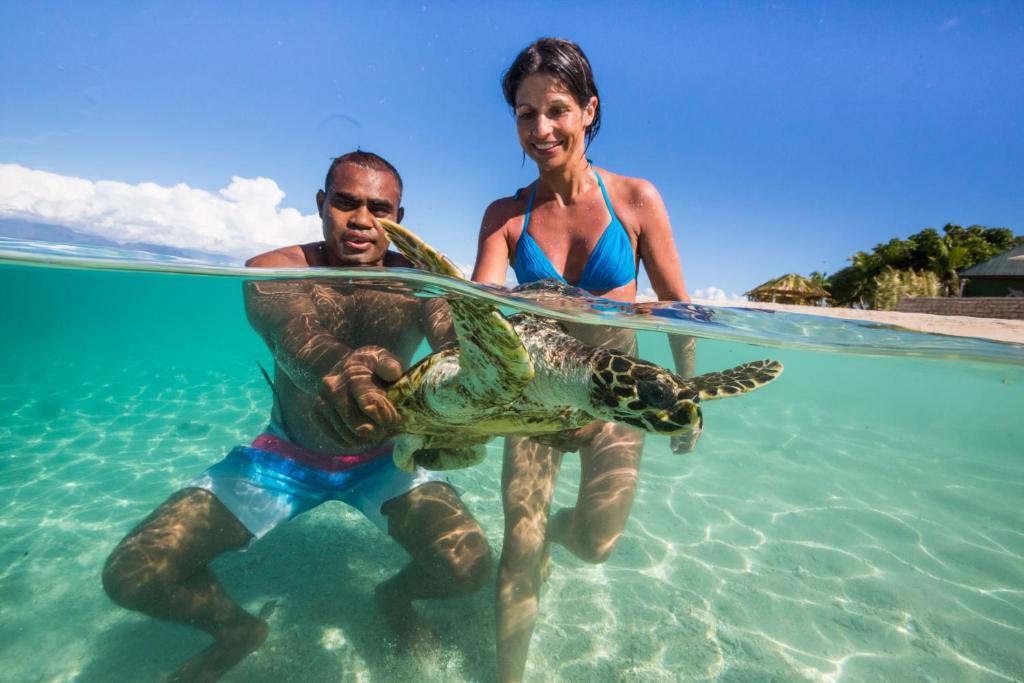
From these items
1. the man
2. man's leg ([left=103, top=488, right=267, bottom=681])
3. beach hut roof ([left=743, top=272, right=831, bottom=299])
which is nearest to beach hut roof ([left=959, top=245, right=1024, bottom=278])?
beach hut roof ([left=743, top=272, right=831, bottom=299])

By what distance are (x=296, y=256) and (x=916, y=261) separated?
31.8 metres

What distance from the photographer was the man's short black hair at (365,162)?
11.4 feet

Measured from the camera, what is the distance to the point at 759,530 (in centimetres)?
Result: 569

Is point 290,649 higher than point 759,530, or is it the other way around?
point 290,649

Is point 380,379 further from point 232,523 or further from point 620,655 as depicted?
point 620,655

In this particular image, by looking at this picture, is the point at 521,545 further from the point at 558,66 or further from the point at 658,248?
the point at 558,66

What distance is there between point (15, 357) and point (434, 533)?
119 feet

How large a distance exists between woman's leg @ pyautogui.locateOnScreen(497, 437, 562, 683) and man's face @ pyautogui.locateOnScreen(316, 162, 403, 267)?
1.95 meters

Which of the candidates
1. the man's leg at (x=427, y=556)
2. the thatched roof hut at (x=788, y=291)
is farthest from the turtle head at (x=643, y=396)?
the thatched roof hut at (x=788, y=291)

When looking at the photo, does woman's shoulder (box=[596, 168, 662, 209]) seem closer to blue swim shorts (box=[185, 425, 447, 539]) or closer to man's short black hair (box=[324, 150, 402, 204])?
man's short black hair (box=[324, 150, 402, 204])

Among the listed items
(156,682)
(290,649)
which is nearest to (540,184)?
(290,649)

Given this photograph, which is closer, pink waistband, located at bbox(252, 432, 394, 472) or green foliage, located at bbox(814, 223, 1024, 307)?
pink waistband, located at bbox(252, 432, 394, 472)

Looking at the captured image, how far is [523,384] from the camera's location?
205cm

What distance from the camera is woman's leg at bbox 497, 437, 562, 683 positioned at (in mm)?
2961
